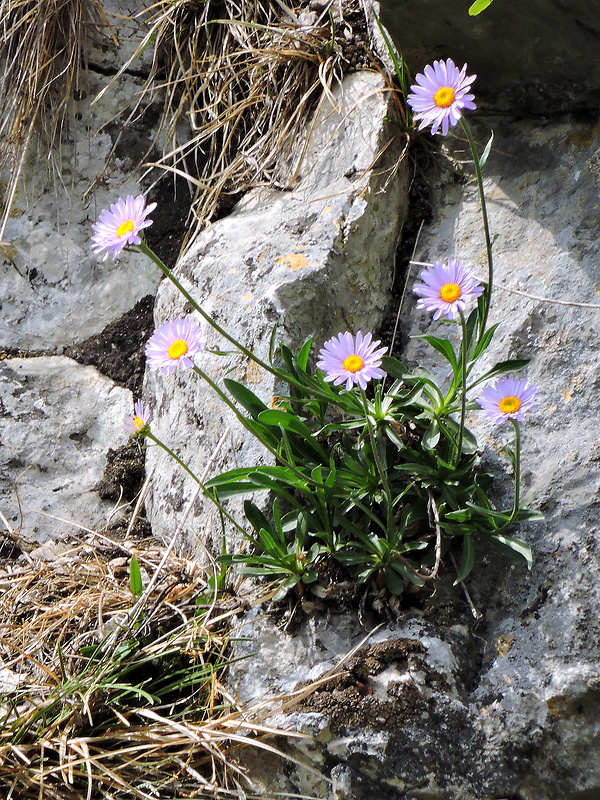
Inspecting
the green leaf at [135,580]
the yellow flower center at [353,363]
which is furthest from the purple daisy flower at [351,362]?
the green leaf at [135,580]

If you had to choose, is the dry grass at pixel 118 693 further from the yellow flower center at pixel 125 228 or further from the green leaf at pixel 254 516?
the yellow flower center at pixel 125 228

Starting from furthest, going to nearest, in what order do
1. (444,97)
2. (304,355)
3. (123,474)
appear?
1. (123,474)
2. (304,355)
3. (444,97)

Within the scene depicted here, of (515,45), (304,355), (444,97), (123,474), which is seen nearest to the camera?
(444,97)

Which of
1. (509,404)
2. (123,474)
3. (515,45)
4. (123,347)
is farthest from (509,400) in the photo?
(123,347)

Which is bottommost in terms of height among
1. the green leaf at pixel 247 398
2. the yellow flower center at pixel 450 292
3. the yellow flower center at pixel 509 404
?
the yellow flower center at pixel 509 404

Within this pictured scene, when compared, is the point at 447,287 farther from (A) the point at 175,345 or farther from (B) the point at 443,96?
(A) the point at 175,345

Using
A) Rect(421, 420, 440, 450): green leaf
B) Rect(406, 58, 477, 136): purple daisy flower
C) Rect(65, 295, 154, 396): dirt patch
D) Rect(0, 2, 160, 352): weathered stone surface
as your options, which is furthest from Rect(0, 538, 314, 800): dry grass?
Rect(406, 58, 477, 136): purple daisy flower

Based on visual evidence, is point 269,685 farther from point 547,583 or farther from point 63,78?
point 63,78

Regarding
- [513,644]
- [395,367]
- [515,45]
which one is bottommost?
[513,644]
